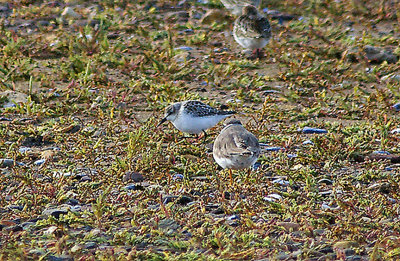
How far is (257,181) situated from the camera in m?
6.87

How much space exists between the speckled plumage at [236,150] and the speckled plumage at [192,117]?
0.92m

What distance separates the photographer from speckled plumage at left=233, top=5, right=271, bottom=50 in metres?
11.0

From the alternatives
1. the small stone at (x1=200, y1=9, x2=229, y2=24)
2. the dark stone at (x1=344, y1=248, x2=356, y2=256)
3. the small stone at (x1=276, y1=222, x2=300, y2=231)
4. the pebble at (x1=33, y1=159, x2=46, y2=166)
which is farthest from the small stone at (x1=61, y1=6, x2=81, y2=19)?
the dark stone at (x1=344, y1=248, x2=356, y2=256)

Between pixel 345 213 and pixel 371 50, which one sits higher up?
pixel 345 213

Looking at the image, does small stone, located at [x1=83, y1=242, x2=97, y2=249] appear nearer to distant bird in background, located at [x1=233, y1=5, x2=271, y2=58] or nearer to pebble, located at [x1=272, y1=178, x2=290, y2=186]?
pebble, located at [x1=272, y1=178, x2=290, y2=186]

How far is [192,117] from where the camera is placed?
7.97 metres

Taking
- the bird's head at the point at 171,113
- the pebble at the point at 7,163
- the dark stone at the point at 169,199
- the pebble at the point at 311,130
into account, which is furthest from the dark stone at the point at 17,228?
the pebble at the point at 311,130

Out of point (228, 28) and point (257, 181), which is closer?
point (257, 181)

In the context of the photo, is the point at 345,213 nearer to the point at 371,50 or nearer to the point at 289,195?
the point at 289,195

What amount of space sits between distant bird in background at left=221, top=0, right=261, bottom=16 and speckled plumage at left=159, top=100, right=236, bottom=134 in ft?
16.9

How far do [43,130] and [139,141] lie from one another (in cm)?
158

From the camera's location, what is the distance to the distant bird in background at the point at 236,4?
13049mm

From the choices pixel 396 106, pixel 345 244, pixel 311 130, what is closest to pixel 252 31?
pixel 396 106

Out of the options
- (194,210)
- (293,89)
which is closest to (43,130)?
(194,210)
